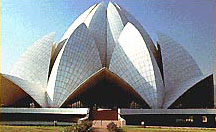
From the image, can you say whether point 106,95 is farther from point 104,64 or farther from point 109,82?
point 104,64

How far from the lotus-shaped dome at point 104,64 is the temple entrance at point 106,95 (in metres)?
0.59

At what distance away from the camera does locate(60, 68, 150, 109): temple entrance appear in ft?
76.0

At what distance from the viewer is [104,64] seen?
89.0 feet

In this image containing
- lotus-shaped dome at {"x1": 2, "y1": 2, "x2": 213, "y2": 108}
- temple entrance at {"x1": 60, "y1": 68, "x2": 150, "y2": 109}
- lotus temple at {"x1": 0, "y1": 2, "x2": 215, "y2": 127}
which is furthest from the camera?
temple entrance at {"x1": 60, "y1": 68, "x2": 150, "y2": 109}

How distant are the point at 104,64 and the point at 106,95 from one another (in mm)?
2712

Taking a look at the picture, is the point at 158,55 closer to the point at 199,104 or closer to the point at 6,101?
the point at 199,104

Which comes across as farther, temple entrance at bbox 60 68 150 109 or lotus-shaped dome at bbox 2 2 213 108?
temple entrance at bbox 60 68 150 109

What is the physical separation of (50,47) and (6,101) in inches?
219

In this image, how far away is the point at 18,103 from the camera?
24.6 meters

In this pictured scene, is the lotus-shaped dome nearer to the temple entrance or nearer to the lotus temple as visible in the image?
the lotus temple

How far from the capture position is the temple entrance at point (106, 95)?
23.2 meters

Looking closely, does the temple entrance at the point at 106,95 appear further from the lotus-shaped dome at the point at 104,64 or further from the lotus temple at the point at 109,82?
the lotus-shaped dome at the point at 104,64

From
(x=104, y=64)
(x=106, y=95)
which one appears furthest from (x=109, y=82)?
(x=104, y=64)

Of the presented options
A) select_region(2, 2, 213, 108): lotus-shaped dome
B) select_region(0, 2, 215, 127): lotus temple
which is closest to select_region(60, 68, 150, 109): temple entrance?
select_region(0, 2, 215, 127): lotus temple
